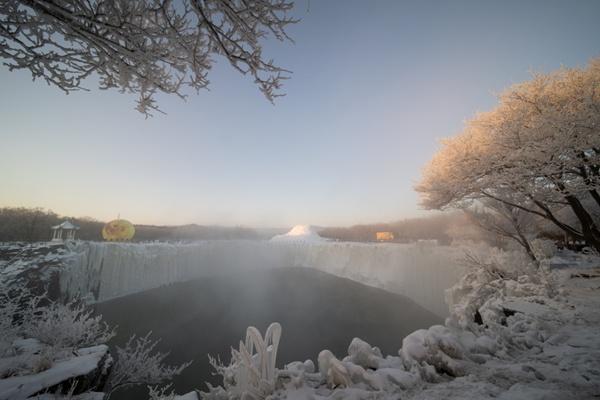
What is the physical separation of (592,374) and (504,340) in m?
1.09

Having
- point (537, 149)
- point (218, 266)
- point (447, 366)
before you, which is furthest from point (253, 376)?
point (218, 266)

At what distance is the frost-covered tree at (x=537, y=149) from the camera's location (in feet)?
16.1

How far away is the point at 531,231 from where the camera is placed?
1249 cm

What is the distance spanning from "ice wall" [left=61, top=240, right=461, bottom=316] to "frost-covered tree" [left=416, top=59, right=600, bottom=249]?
17.5ft

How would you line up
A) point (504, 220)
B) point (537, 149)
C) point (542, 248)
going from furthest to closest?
point (504, 220) < point (542, 248) < point (537, 149)

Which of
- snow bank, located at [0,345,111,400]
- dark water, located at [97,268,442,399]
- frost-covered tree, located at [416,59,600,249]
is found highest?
frost-covered tree, located at [416,59,600,249]

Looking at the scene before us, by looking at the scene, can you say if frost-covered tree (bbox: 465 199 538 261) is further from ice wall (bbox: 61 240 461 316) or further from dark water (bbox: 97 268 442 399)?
dark water (bbox: 97 268 442 399)

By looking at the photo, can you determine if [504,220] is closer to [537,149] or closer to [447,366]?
[537,149]

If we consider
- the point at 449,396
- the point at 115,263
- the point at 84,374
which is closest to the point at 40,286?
the point at 115,263

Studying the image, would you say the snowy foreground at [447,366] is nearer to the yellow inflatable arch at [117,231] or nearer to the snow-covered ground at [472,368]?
the snow-covered ground at [472,368]

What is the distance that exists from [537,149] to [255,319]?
17.5 m

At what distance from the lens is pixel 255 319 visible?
16297 millimetres

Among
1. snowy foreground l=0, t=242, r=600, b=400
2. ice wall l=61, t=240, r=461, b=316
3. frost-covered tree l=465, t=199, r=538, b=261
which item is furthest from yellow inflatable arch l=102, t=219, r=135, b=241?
frost-covered tree l=465, t=199, r=538, b=261

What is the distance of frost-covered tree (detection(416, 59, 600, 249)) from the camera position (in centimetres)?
492
